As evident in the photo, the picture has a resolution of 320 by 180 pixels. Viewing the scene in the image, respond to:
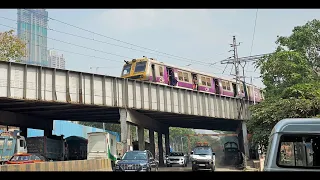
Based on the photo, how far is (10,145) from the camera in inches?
1110

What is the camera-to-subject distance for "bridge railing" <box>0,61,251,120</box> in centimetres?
2498

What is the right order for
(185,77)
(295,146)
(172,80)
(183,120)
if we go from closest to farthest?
(295,146) → (172,80) → (185,77) → (183,120)

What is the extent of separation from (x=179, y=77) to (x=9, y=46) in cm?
2124

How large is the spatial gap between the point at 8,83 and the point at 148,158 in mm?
12309

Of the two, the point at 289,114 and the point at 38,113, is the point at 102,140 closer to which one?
the point at 38,113

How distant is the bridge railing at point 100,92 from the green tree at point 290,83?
6.09m

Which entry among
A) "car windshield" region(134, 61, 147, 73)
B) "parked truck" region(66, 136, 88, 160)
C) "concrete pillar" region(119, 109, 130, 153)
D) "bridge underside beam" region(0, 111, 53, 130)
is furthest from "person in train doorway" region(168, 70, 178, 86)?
"bridge underside beam" region(0, 111, 53, 130)

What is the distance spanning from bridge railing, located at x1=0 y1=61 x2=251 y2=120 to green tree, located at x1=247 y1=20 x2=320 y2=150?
6087 mm

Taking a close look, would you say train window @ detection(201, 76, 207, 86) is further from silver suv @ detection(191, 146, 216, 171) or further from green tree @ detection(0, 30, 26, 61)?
green tree @ detection(0, 30, 26, 61)

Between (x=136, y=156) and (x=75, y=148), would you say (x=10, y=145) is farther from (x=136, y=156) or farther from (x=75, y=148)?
(x=136, y=156)

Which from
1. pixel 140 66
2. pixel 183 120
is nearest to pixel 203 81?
pixel 183 120

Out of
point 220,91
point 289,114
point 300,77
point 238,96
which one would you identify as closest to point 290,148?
point 289,114
